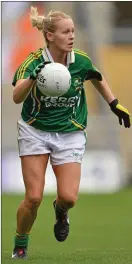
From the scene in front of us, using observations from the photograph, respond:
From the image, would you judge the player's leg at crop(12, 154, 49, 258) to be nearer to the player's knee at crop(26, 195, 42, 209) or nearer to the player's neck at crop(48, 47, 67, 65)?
the player's knee at crop(26, 195, 42, 209)

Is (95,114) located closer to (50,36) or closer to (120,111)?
(120,111)

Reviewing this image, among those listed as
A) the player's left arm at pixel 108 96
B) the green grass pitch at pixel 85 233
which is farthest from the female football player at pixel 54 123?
the green grass pitch at pixel 85 233

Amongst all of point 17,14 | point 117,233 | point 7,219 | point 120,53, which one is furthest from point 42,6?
point 117,233

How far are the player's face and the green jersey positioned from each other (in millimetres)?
146

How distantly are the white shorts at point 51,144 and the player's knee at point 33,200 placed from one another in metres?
0.36

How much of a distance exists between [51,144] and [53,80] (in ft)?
2.36

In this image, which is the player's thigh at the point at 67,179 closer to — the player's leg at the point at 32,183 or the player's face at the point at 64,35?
the player's leg at the point at 32,183

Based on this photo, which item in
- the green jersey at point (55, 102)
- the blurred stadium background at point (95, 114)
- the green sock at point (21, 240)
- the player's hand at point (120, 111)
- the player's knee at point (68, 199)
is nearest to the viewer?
the green jersey at point (55, 102)

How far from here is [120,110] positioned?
28.0 ft

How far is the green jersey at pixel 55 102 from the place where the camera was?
315 inches

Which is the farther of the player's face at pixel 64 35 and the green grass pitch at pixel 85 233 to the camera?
the green grass pitch at pixel 85 233

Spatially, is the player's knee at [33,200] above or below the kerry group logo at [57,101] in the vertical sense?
below

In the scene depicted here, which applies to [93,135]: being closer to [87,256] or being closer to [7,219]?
[7,219]

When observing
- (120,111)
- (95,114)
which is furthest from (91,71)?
(95,114)
